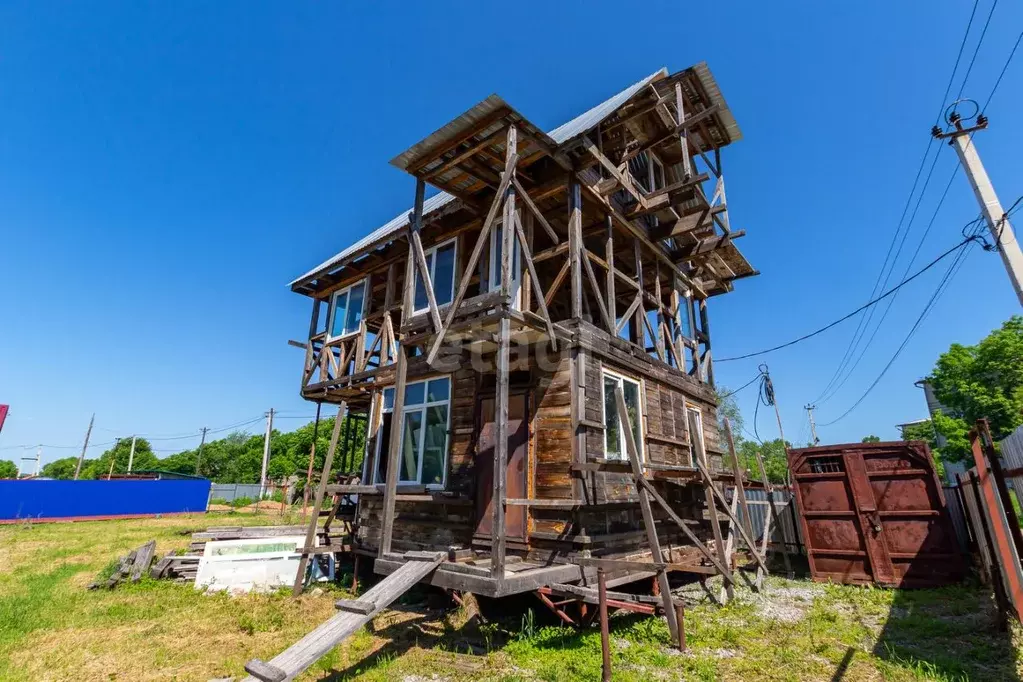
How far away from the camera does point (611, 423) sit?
28.1 ft

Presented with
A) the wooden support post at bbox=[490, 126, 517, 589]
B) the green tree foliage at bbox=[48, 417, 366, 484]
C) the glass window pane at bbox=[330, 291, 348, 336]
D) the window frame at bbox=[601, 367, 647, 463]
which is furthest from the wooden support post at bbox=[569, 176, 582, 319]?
the green tree foliage at bbox=[48, 417, 366, 484]

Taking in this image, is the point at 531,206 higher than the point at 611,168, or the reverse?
the point at 611,168

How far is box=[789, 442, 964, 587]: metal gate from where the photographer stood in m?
9.03

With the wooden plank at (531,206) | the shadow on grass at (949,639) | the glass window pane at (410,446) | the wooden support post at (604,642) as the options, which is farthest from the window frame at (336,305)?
the shadow on grass at (949,639)

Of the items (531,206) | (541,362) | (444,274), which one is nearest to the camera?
(531,206)

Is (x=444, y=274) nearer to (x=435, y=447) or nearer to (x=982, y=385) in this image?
(x=435, y=447)

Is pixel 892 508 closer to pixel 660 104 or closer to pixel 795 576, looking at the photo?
pixel 795 576

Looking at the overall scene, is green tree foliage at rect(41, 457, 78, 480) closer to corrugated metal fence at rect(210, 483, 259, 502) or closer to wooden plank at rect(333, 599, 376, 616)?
corrugated metal fence at rect(210, 483, 259, 502)

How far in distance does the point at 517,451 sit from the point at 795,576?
7258mm

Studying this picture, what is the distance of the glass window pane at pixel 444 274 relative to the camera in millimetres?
10077

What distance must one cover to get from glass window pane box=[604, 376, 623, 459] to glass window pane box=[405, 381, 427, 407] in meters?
3.78

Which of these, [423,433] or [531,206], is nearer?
[531,206]

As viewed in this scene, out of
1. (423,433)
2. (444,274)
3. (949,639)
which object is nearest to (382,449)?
(423,433)

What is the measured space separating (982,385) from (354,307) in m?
30.9
